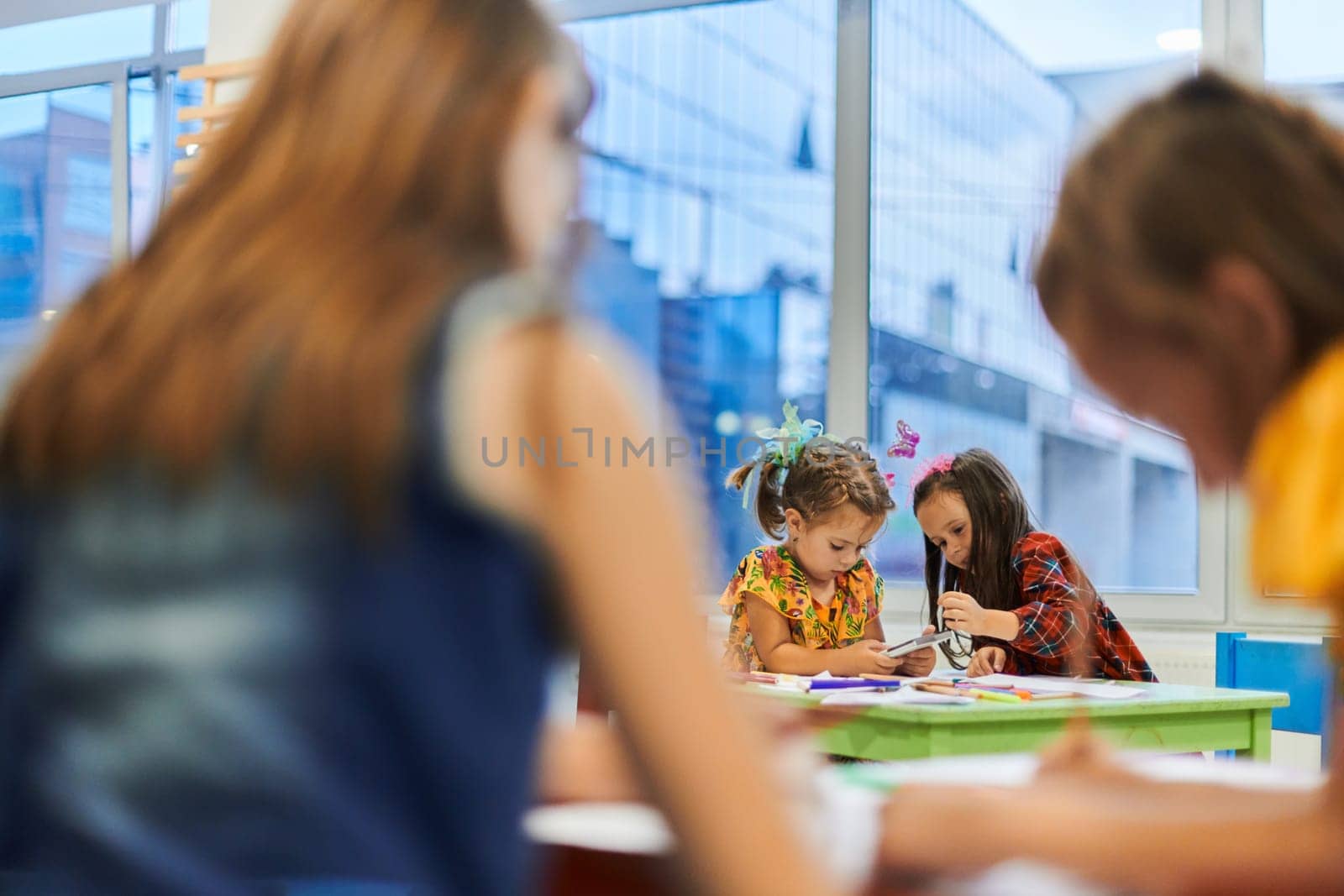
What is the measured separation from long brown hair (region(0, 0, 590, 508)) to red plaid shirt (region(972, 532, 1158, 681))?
256 centimetres

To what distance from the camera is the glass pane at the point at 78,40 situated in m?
5.01

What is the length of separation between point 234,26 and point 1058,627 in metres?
2.81

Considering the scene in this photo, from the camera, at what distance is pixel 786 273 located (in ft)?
14.4

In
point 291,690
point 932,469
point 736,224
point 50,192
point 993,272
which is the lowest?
point 291,690

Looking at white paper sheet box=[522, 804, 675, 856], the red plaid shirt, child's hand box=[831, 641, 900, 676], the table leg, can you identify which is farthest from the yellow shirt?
the red plaid shirt

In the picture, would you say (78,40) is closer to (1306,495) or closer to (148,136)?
(148,136)

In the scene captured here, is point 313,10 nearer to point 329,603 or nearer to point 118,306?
point 118,306

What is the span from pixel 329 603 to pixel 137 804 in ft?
0.31

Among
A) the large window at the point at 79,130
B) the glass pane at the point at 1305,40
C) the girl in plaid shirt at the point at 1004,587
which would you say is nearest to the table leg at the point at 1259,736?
the girl in plaid shirt at the point at 1004,587

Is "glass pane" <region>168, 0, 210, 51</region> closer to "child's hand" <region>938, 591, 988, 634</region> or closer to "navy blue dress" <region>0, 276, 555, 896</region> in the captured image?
"child's hand" <region>938, 591, 988, 634</region>

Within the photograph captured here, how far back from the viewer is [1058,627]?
290 cm

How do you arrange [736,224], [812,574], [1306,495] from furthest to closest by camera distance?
→ 1. [736,224]
2. [812,574]
3. [1306,495]

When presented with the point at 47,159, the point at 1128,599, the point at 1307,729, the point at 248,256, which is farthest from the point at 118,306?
the point at 47,159

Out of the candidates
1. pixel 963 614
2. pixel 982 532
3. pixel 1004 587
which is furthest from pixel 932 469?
pixel 963 614
